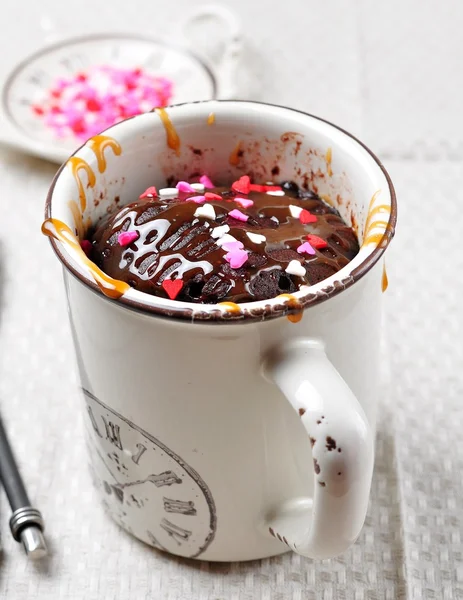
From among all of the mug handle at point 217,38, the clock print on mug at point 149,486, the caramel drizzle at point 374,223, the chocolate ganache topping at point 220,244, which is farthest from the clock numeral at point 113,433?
the mug handle at point 217,38

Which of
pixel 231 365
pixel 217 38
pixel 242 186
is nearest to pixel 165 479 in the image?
pixel 231 365

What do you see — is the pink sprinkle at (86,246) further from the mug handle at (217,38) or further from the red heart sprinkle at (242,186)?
the mug handle at (217,38)

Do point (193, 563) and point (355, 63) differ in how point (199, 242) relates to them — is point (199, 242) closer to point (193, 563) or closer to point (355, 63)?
point (193, 563)

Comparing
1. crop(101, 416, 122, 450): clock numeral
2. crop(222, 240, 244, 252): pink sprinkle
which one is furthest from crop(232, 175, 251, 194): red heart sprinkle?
crop(101, 416, 122, 450): clock numeral

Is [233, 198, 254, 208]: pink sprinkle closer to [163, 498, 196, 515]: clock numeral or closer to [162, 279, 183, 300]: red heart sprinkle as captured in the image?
[162, 279, 183, 300]: red heart sprinkle

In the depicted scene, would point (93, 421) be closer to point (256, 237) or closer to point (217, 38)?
point (256, 237)
